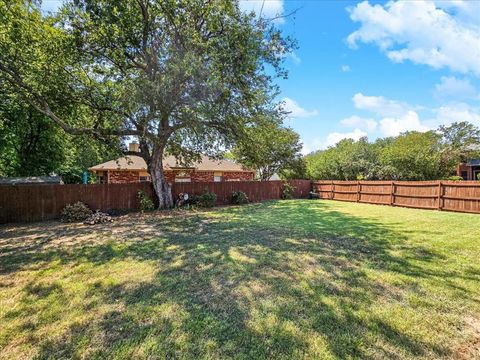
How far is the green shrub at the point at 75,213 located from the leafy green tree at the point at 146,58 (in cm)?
309

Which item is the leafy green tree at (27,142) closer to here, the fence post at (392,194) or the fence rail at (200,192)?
the fence rail at (200,192)

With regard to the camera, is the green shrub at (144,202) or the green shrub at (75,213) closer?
the green shrub at (75,213)

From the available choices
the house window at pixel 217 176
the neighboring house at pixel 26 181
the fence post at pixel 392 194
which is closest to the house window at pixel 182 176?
the house window at pixel 217 176

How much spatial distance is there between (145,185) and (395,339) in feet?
40.1

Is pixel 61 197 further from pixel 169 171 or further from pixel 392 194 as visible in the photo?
pixel 392 194

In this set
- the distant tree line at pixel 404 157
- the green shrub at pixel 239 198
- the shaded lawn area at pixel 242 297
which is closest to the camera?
the shaded lawn area at pixel 242 297

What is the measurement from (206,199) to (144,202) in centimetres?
322

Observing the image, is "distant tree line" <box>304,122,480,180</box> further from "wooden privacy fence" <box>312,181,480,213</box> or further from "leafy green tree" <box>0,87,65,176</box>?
"leafy green tree" <box>0,87,65,176</box>

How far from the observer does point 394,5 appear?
7.35 metres

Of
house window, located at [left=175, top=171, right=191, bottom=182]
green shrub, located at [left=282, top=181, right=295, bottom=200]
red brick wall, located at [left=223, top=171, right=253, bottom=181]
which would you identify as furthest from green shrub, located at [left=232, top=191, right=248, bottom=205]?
red brick wall, located at [left=223, top=171, right=253, bottom=181]

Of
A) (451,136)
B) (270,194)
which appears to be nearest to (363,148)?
(270,194)

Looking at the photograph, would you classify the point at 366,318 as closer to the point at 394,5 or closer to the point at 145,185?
the point at 394,5

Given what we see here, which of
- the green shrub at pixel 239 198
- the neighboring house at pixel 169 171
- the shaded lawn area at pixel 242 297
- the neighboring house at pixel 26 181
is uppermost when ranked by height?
the neighboring house at pixel 169 171

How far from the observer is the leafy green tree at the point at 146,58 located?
8.52m
